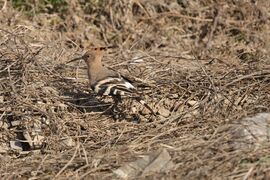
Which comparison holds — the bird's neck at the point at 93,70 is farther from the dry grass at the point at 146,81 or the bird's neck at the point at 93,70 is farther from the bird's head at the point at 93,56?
the dry grass at the point at 146,81

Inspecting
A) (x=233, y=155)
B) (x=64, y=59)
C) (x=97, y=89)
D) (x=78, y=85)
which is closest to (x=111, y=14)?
(x=64, y=59)

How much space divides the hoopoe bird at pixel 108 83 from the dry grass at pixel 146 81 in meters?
0.20

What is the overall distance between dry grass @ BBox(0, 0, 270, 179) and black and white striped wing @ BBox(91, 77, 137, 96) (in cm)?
23

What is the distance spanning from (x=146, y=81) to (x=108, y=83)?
1.91 feet

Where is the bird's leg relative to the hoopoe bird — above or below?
below

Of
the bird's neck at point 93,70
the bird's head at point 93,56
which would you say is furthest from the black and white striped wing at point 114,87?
the bird's head at point 93,56

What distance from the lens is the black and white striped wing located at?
5.92 metres

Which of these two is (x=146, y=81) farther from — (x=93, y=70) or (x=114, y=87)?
(x=114, y=87)

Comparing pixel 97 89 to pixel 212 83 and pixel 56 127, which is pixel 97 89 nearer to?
pixel 56 127

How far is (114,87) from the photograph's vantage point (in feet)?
19.5

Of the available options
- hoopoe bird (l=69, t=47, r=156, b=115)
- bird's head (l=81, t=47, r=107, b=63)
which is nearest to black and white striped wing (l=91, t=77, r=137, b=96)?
hoopoe bird (l=69, t=47, r=156, b=115)

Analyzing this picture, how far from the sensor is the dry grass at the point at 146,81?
16.0 ft

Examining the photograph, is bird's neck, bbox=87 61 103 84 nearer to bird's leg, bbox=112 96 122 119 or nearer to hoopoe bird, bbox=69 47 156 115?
hoopoe bird, bbox=69 47 156 115

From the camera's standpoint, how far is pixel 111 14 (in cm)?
901
